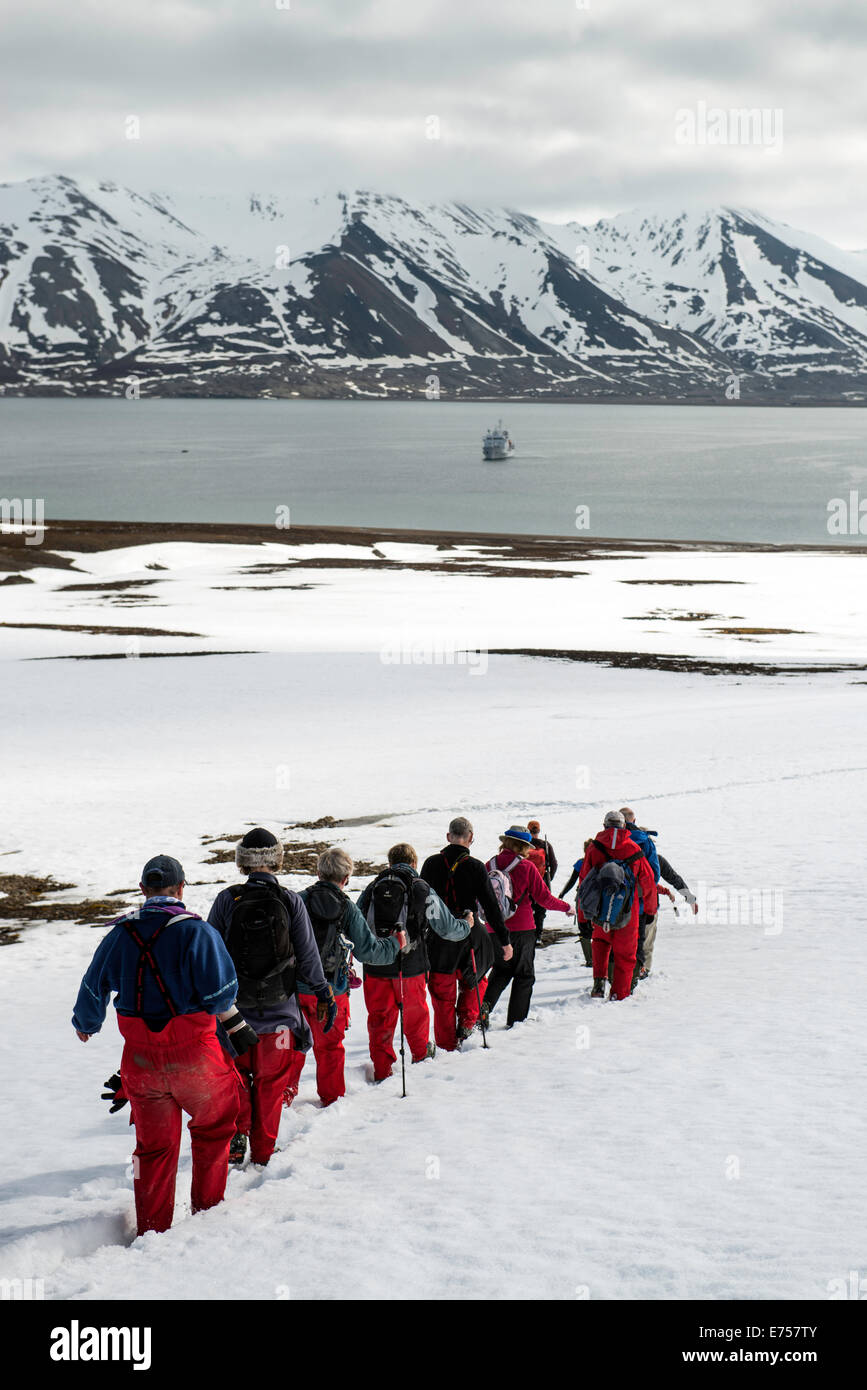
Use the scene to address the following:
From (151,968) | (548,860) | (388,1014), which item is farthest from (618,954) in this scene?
(151,968)

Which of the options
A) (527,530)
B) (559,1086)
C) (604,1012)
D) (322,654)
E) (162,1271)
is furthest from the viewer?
(527,530)

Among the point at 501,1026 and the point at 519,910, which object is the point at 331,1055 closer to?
the point at 519,910

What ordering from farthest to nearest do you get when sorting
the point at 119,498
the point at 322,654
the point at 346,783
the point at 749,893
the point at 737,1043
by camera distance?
1. the point at 119,498
2. the point at 322,654
3. the point at 346,783
4. the point at 749,893
5. the point at 737,1043

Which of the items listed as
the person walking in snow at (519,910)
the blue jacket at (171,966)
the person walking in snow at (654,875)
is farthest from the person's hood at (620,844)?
the blue jacket at (171,966)

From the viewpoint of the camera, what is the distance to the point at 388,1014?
8820 millimetres

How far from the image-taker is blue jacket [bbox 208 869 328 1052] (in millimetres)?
7012

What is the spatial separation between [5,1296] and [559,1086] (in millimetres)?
4207

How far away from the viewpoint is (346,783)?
845 inches

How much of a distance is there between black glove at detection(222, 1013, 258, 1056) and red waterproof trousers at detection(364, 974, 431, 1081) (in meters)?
2.27

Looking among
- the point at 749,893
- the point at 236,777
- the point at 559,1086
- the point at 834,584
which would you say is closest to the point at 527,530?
the point at 834,584

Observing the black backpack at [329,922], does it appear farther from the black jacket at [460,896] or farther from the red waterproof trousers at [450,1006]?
the red waterproof trousers at [450,1006]

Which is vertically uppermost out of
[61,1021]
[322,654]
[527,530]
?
[527,530]

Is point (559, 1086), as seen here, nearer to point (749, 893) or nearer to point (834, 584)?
point (749, 893)

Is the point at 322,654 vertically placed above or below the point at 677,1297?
above
